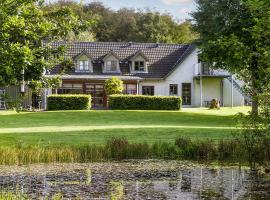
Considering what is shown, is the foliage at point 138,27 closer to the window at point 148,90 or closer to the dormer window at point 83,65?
the window at point 148,90

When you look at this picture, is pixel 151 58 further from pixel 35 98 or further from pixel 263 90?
pixel 263 90

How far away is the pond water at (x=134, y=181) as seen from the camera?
43.0 ft

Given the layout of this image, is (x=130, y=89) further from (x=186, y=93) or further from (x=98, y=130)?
(x=98, y=130)

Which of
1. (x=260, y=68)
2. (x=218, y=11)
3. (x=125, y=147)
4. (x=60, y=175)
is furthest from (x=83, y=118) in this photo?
(x=260, y=68)

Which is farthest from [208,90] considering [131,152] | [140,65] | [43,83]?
[43,83]

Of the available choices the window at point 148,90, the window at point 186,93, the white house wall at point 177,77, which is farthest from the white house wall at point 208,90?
the window at point 148,90

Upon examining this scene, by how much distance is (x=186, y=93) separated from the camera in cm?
5906

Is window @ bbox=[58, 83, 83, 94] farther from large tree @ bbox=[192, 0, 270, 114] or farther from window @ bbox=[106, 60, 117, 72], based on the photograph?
large tree @ bbox=[192, 0, 270, 114]

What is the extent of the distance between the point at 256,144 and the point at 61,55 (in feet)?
20.8

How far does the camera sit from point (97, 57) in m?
57.5

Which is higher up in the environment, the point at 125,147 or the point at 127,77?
the point at 127,77

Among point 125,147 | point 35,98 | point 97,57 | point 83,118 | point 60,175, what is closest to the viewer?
point 60,175

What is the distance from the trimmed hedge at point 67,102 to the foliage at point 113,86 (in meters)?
4.83

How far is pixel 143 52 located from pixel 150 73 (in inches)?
104
